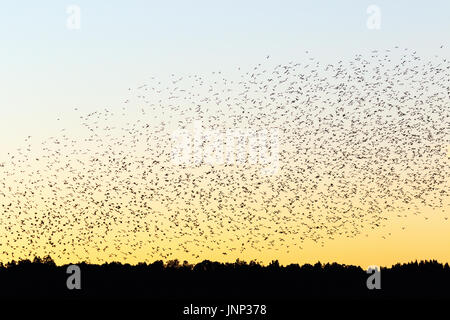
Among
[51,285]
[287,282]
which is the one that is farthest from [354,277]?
[51,285]

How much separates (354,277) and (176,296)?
1056 cm

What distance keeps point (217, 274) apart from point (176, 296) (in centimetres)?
261
